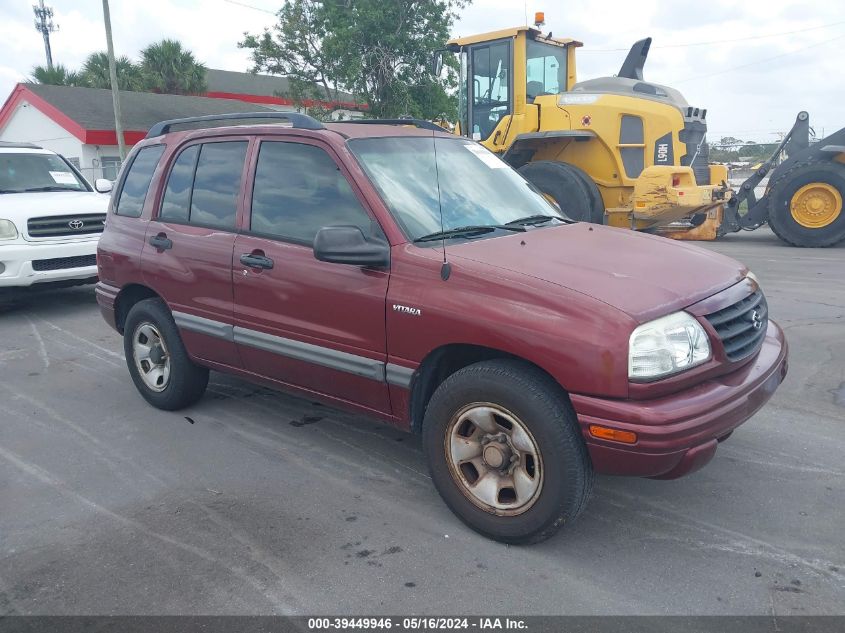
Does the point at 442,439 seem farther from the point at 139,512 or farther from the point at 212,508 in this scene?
the point at 139,512

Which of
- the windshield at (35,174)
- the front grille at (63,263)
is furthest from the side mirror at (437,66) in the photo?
the front grille at (63,263)

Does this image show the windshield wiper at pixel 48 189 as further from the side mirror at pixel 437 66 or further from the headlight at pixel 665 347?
the headlight at pixel 665 347

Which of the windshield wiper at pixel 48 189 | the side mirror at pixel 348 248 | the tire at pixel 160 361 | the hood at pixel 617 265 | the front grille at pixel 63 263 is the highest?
the windshield wiper at pixel 48 189

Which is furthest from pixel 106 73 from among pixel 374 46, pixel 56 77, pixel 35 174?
pixel 35 174

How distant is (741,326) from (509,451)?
120cm

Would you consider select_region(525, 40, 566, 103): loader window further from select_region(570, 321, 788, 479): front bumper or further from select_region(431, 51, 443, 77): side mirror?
select_region(570, 321, 788, 479): front bumper

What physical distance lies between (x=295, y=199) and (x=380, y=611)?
7.30ft

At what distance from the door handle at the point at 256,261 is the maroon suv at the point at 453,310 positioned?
15 millimetres

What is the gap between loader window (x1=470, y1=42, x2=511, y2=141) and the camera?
1113cm

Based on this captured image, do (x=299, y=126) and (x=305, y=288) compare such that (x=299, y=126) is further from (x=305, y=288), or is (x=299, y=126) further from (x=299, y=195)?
(x=305, y=288)

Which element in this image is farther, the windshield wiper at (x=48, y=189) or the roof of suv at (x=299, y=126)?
the windshield wiper at (x=48, y=189)

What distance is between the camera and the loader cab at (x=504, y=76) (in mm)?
10969

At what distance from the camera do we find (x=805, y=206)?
39.3 feet

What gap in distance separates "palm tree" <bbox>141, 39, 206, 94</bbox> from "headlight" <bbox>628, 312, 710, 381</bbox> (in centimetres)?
3602
